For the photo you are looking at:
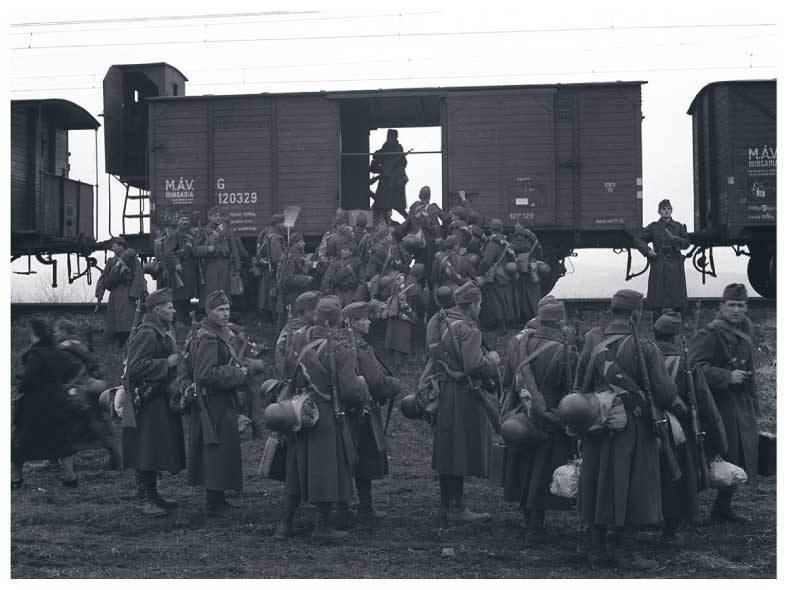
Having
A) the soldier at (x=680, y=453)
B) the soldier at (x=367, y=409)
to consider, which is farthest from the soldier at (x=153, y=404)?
the soldier at (x=680, y=453)

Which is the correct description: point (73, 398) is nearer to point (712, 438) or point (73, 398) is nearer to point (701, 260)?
point (712, 438)

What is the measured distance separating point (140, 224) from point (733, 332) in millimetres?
11638

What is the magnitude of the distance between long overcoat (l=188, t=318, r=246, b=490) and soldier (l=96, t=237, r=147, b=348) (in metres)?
6.09

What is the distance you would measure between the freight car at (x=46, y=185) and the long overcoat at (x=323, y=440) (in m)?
10.9

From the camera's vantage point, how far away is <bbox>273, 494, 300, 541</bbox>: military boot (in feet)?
23.0

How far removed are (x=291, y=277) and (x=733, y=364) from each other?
23.6 ft

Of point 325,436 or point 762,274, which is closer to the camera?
point 325,436

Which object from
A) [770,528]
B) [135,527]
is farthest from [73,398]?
[770,528]

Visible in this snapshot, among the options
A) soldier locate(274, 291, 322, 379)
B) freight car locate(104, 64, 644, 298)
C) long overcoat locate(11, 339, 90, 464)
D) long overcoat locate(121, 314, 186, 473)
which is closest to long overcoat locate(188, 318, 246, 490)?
long overcoat locate(121, 314, 186, 473)

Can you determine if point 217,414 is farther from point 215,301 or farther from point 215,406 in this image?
point 215,301

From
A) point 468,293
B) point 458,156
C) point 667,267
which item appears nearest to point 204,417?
point 468,293

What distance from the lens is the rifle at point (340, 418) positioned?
22.7 feet

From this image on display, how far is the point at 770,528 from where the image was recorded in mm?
7242

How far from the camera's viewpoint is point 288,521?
7047mm
